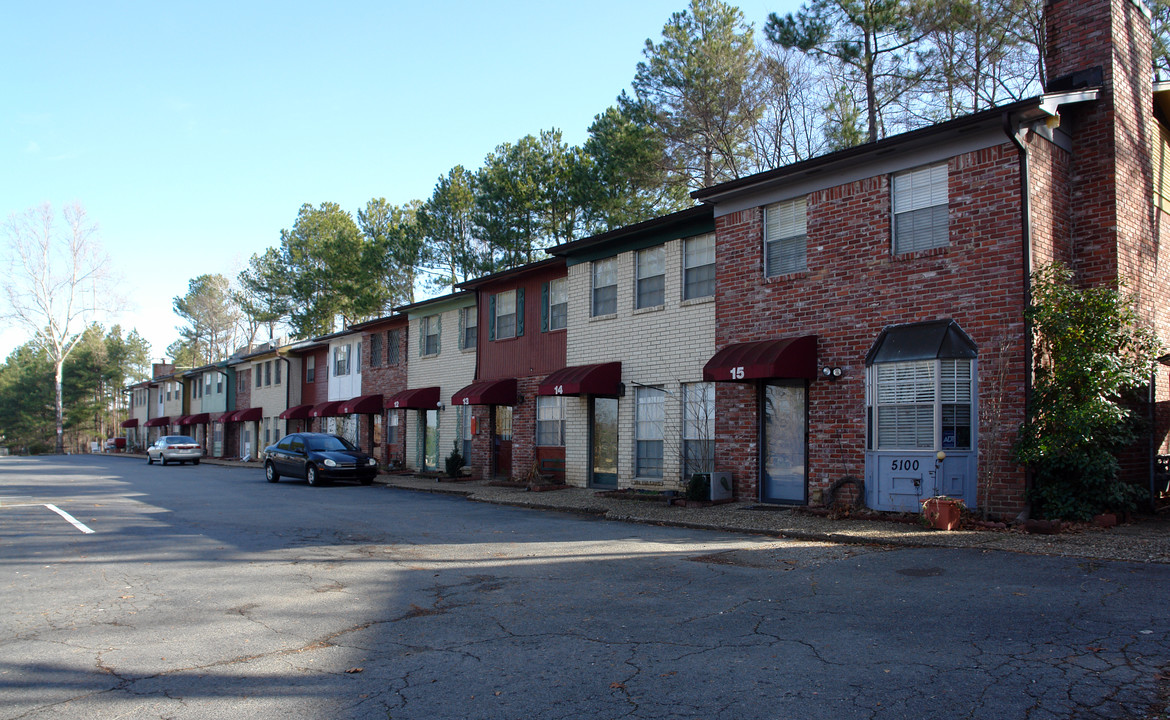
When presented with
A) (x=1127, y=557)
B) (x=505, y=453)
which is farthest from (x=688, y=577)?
(x=505, y=453)

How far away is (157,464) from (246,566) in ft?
113

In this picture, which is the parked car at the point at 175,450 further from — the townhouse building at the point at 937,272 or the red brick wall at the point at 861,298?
the townhouse building at the point at 937,272

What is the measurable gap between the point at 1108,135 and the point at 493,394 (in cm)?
1475

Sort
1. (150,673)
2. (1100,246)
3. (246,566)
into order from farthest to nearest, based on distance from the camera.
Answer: (1100,246)
(246,566)
(150,673)

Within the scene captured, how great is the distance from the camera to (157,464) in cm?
3928

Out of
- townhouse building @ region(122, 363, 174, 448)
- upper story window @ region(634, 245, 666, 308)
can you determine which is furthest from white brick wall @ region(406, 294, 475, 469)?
townhouse building @ region(122, 363, 174, 448)

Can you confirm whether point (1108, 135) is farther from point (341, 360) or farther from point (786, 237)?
point (341, 360)

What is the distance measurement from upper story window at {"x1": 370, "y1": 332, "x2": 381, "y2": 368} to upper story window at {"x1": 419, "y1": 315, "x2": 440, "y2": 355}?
3.63 metres

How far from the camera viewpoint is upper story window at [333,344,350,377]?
33562 mm

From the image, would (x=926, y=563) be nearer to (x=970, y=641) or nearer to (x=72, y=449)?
(x=970, y=641)

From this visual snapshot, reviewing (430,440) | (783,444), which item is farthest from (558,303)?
(783,444)

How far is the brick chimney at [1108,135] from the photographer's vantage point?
40.8 ft

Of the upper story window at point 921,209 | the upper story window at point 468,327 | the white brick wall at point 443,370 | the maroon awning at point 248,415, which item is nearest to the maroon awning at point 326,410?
the white brick wall at point 443,370

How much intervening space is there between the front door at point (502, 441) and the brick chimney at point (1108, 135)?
14.9 metres
